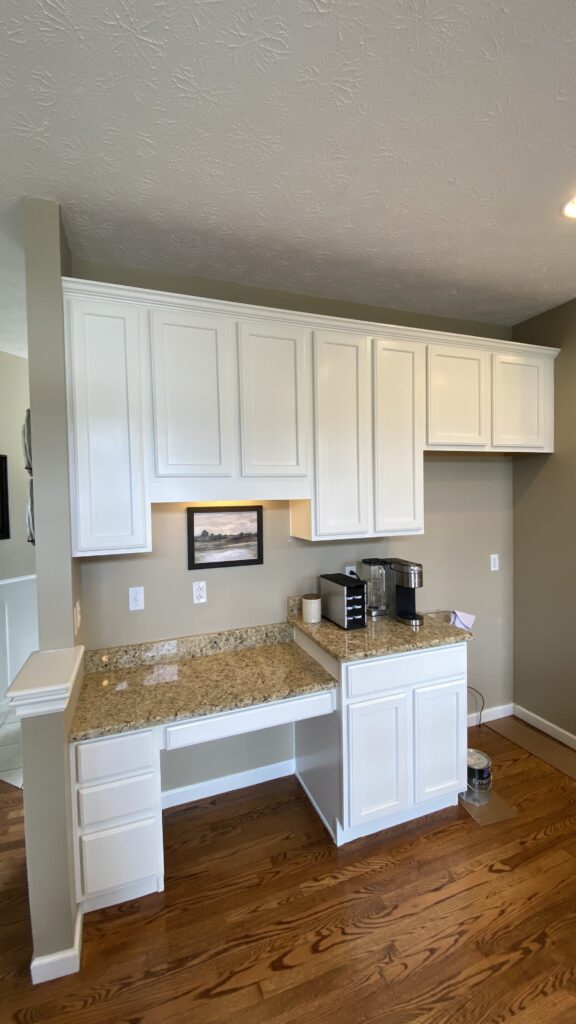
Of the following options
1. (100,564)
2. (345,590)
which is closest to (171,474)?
(100,564)


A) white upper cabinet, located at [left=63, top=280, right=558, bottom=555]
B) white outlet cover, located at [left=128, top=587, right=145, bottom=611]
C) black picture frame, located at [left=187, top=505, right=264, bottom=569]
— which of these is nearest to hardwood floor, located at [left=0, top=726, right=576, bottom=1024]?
white outlet cover, located at [left=128, top=587, right=145, bottom=611]

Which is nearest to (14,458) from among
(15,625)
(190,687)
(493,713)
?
(15,625)

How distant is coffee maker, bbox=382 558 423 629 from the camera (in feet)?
7.38

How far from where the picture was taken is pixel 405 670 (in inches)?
79.4

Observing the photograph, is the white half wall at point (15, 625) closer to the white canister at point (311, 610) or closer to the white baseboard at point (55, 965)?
the white baseboard at point (55, 965)

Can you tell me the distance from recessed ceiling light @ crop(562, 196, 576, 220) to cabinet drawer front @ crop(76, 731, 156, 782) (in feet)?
8.72

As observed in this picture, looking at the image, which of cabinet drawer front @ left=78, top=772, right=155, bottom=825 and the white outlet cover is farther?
the white outlet cover

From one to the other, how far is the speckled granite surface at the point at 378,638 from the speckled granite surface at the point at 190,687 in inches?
5.7

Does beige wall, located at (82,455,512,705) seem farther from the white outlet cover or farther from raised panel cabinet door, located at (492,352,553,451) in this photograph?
raised panel cabinet door, located at (492,352,553,451)

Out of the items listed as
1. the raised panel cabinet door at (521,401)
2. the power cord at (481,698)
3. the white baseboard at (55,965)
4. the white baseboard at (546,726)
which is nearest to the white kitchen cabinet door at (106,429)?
the white baseboard at (55,965)

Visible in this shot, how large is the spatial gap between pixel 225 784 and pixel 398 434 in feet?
7.15

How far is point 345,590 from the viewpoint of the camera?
7.10 feet

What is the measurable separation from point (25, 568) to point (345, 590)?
2917 millimetres

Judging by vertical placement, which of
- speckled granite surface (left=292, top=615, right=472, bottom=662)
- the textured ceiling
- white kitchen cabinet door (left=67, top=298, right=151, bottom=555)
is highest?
the textured ceiling
